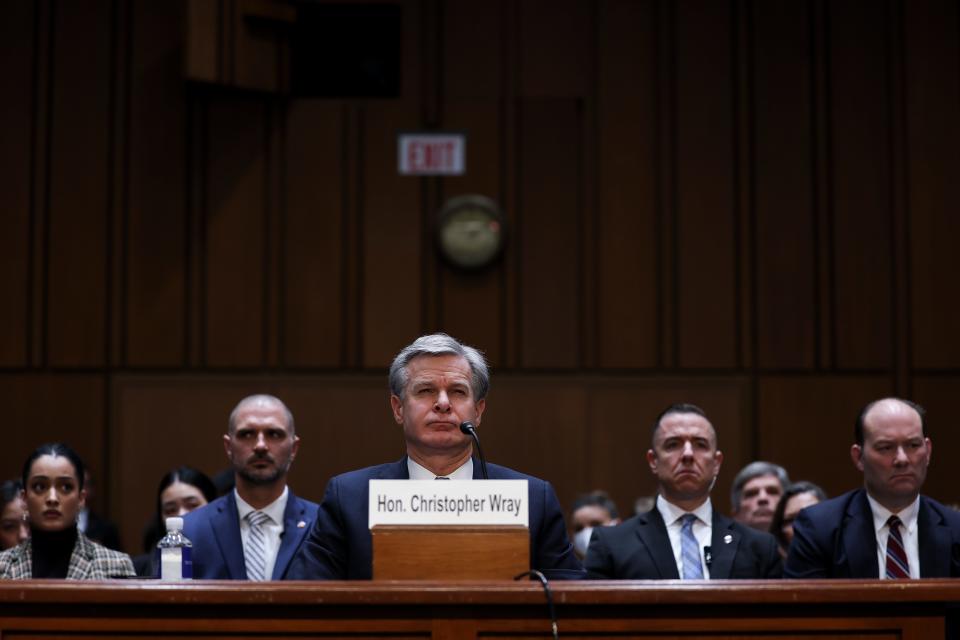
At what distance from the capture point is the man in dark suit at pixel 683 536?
431cm

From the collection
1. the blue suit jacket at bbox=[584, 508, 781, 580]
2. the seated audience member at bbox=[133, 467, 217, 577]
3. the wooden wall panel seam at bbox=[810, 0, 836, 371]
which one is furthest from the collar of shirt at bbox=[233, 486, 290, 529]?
the wooden wall panel seam at bbox=[810, 0, 836, 371]

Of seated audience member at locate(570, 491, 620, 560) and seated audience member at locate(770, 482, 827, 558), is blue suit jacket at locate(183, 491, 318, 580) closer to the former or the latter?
seated audience member at locate(770, 482, 827, 558)

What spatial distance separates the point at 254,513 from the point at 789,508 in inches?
85.0

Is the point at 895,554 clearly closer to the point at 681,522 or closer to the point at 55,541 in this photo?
the point at 681,522

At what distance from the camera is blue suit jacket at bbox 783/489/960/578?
406 cm

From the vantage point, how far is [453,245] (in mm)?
8336

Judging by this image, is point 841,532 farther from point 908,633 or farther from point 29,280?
point 29,280

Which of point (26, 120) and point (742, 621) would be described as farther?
point (26, 120)

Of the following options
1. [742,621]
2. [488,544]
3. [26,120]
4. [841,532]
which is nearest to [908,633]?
[742,621]

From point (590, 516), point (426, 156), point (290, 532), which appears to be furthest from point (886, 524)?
point (426, 156)

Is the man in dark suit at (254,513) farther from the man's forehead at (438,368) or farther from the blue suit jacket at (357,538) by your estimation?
the man's forehead at (438,368)

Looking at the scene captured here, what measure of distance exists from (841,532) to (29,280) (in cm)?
581

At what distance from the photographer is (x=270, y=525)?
15.1 feet

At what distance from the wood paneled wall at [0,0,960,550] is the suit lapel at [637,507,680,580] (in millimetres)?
3862
